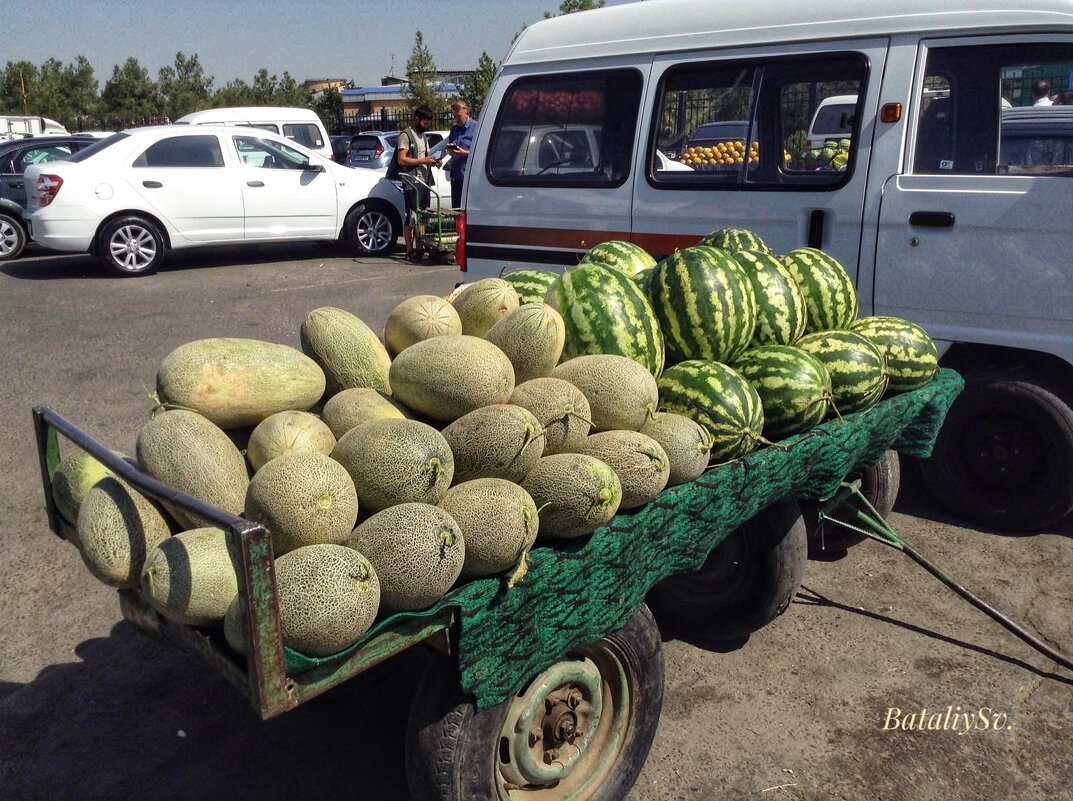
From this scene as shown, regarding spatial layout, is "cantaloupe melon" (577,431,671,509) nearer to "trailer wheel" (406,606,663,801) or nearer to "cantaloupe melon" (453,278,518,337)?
"trailer wheel" (406,606,663,801)

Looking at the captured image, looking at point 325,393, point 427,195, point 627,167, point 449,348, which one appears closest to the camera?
point 449,348

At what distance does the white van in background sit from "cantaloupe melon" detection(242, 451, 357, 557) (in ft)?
47.3

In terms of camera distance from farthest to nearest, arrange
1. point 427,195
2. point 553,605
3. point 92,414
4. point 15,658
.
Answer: point 427,195
point 92,414
point 15,658
point 553,605

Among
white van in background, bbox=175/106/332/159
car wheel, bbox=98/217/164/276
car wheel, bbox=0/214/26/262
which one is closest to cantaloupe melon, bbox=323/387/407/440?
car wheel, bbox=98/217/164/276

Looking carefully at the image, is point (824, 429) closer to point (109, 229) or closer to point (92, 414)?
point (92, 414)

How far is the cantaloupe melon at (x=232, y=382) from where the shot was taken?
8.16ft

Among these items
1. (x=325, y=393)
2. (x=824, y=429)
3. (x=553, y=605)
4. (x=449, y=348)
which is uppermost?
(x=449, y=348)

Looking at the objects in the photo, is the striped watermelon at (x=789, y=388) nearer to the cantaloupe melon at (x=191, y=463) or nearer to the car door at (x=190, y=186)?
the cantaloupe melon at (x=191, y=463)

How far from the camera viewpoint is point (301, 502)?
2.05 meters

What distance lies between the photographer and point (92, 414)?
656cm

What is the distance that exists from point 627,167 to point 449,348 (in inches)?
132

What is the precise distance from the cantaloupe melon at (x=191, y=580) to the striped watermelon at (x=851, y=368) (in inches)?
87.5

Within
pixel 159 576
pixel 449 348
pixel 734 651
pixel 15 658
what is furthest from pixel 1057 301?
pixel 15 658

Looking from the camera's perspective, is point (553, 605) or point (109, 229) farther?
point (109, 229)
